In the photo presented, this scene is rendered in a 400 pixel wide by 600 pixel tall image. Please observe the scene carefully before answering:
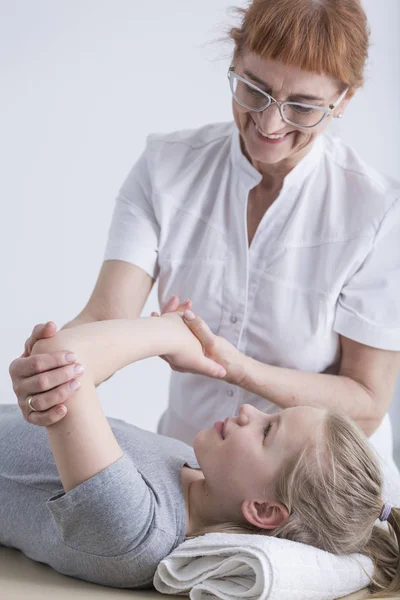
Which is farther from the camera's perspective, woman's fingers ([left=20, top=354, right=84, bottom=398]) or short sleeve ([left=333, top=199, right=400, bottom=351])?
short sleeve ([left=333, top=199, right=400, bottom=351])

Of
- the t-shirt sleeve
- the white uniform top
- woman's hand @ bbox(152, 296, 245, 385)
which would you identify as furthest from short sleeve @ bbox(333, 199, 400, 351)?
the t-shirt sleeve

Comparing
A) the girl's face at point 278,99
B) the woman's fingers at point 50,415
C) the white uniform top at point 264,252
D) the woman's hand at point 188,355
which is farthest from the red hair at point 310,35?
the woman's fingers at point 50,415

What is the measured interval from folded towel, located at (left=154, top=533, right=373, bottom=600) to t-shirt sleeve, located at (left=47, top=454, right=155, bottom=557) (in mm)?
89

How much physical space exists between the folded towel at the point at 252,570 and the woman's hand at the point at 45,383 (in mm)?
350

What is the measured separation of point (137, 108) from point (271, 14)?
202cm

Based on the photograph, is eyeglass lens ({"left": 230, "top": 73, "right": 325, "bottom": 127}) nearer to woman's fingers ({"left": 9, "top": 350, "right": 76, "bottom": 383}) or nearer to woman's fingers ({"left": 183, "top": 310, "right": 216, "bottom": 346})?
woman's fingers ({"left": 183, "top": 310, "right": 216, "bottom": 346})

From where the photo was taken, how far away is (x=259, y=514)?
5.56ft

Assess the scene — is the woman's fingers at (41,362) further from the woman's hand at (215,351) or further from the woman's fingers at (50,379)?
the woman's hand at (215,351)

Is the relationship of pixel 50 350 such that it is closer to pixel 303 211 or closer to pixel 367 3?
pixel 303 211

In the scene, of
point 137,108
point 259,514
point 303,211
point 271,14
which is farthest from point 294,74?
point 137,108

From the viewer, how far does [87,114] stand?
12.1ft

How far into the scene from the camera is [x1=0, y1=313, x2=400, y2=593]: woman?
151 cm

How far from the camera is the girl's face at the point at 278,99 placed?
1824mm

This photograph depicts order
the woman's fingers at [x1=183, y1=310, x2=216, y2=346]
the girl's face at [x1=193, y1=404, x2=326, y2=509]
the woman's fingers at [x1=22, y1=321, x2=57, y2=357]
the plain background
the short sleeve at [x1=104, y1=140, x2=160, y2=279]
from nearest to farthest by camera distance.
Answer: the woman's fingers at [x1=22, y1=321, x2=57, y2=357]
the girl's face at [x1=193, y1=404, x2=326, y2=509]
the woman's fingers at [x1=183, y1=310, x2=216, y2=346]
the short sleeve at [x1=104, y1=140, x2=160, y2=279]
the plain background
